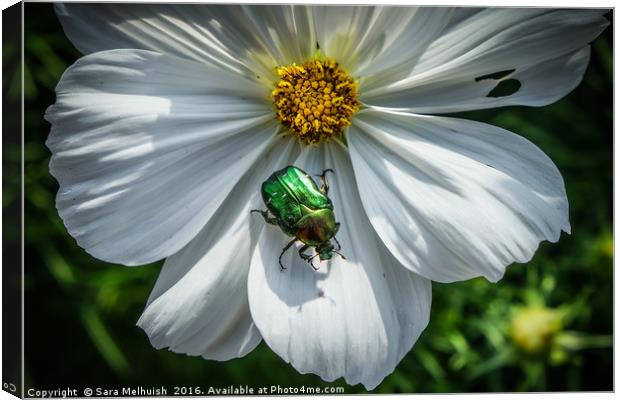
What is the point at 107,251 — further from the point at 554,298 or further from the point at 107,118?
the point at 554,298

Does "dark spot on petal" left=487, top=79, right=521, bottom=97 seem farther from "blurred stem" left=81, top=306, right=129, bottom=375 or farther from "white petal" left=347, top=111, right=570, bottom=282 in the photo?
"blurred stem" left=81, top=306, right=129, bottom=375

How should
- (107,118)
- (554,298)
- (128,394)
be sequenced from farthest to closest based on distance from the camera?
(554,298)
(128,394)
(107,118)

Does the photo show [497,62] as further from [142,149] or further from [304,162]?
[142,149]

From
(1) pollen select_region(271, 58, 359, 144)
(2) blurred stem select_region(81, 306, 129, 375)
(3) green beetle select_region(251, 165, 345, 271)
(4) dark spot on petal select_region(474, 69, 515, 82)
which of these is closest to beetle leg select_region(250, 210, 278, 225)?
(3) green beetle select_region(251, 165, 345, 271)

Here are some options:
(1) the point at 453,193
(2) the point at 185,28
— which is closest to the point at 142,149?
(2) the point at 185,28

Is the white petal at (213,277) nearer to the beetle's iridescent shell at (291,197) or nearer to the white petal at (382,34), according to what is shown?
the beetle's iridescent shell at (291,197)

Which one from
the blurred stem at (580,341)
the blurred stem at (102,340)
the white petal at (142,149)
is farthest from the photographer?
the blurred stem at (102,340)

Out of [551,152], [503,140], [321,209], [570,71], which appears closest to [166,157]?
[321,209]

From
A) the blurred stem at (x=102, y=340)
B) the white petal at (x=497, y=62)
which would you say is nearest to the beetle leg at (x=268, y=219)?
the white petal at (x=497, y=62)
